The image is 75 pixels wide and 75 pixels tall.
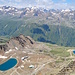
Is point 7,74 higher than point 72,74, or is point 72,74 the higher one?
point 72,74

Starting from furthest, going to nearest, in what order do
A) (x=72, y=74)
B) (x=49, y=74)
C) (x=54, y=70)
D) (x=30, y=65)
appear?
(x=30, y=65) → (x=54, y=70) → (x=49, y=74) → (x=72, y=74)

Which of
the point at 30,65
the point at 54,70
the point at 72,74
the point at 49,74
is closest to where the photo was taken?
the point at 72,74

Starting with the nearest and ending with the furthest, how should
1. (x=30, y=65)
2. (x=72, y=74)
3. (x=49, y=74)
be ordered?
(x=72, y=74), (x=49, y=74), (x=30, y=65)

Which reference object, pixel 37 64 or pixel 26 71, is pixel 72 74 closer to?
pixel 26 71

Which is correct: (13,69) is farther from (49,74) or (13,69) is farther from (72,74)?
(72,74)

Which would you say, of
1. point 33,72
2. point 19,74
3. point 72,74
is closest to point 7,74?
point 19,74

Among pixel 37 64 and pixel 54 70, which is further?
pixel 37 64

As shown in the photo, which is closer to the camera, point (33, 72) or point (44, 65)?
point (33, 72)

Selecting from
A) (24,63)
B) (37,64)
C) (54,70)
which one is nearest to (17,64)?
(24,63)

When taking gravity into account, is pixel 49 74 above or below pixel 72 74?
below
